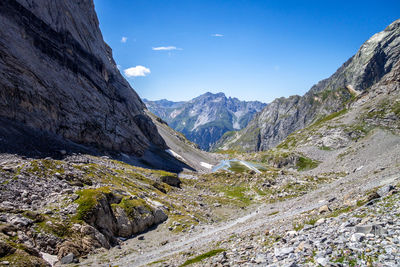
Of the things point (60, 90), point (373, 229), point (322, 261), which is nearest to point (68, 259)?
point (322, 261)

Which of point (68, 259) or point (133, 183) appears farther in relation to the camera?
point (133, 183)

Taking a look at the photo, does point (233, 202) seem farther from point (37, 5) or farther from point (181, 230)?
point (37, 5)

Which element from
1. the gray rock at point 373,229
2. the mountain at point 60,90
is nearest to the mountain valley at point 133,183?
the gray rock at point 373,229

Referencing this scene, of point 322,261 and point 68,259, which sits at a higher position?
point 322,261

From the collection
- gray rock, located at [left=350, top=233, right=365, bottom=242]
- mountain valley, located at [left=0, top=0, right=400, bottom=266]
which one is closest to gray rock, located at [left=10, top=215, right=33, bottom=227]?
mountain valley, located at [left=0, top=0, right=400, bottom=266]

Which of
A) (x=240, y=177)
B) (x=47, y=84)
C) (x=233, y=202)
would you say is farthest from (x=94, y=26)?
(x=233, y=202)

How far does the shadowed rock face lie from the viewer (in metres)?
81.2

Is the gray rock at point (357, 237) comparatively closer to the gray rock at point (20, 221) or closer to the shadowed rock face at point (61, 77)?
the gray rock at point (20, 221)

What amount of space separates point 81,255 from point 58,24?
404 ft

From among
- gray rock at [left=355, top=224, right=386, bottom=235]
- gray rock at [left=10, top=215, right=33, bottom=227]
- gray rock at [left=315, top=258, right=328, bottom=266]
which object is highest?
gray rock at [left=355, top=224, right=386, bottom=235]

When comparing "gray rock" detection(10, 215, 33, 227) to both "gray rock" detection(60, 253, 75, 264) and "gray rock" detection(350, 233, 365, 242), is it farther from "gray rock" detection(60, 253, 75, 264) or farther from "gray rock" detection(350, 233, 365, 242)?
"gray rock" detection(350, 233, 365, 242)

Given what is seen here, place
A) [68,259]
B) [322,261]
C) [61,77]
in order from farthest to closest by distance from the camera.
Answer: [61,77] → [68,259] → [322,261]

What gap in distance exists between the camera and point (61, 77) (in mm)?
102375

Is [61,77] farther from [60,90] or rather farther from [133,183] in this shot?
[133,183]
